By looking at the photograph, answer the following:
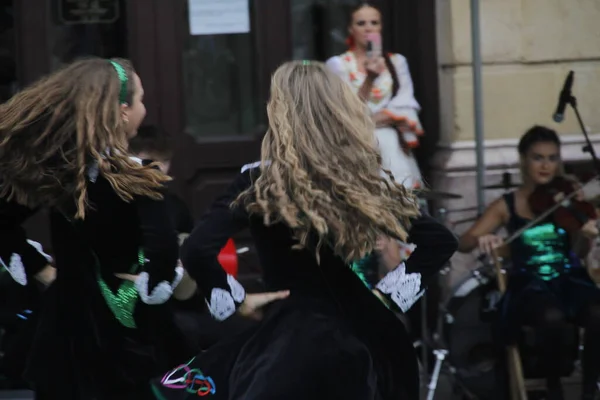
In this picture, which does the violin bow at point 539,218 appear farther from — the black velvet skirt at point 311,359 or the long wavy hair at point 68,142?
the long wavy hair at point 68,142

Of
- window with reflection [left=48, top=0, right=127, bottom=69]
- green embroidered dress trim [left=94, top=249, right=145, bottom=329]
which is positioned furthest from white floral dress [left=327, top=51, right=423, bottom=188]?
green embroidered dress trim [left=94, top=249, right=145, bottom=329]

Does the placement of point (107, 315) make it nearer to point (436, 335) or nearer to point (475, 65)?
point (436, 335)

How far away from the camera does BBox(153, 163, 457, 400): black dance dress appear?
3.67 meters

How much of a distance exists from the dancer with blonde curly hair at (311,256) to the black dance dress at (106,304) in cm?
11

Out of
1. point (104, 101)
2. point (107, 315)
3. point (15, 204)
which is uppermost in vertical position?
point (104, 101)

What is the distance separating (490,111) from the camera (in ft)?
23.6

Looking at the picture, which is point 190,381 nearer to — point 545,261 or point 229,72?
point 545,261

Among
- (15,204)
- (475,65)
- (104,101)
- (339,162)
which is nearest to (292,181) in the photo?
(339,162)

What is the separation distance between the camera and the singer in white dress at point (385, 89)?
6746 mm

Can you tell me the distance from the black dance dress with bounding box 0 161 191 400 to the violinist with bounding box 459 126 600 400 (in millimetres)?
2177

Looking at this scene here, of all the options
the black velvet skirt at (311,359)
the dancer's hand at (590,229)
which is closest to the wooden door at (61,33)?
→ the dancer's hand at (590,229)

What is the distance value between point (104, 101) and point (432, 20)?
362cm

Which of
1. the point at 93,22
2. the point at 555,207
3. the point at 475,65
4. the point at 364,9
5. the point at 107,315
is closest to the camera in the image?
the point at 107,315

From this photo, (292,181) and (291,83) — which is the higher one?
(291,83)
